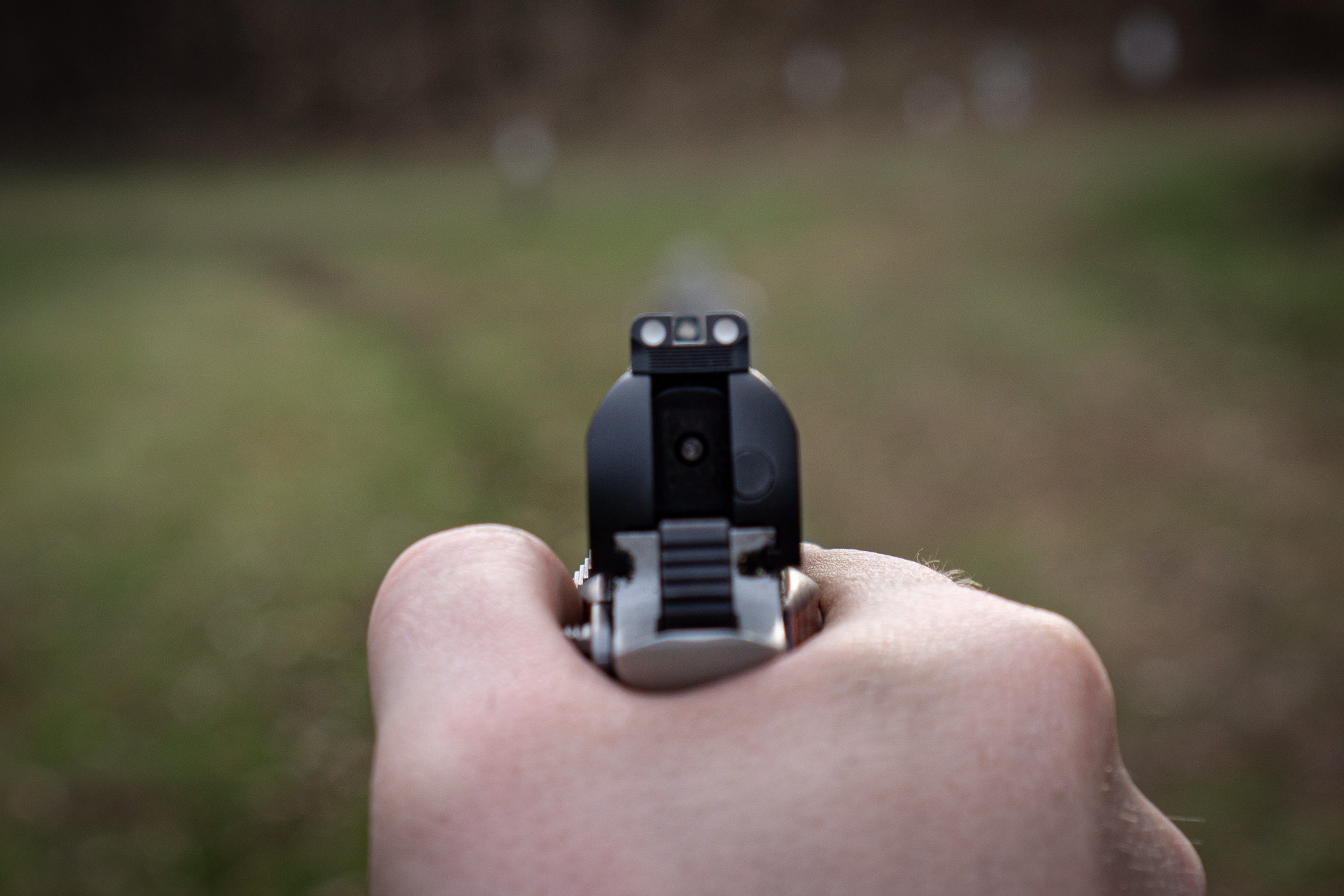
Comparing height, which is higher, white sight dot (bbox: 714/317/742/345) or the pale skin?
white sight dot (bbox: 714/317/742/345)

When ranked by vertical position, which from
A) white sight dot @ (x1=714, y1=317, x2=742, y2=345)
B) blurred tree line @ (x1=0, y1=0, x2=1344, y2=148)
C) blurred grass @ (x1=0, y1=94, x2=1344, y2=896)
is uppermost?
blurred tree line @ (x1=0, y1=0, x2=1344, y2=148)

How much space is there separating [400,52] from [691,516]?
34.7 meters

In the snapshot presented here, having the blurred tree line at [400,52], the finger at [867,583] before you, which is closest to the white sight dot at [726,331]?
the finger at [867,583]

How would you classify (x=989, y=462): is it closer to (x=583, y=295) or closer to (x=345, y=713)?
(x=345, y=713)

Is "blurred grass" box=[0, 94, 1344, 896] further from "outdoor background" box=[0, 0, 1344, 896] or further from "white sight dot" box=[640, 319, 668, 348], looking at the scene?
"white sight dot" box=[640, 319, 668, 348]

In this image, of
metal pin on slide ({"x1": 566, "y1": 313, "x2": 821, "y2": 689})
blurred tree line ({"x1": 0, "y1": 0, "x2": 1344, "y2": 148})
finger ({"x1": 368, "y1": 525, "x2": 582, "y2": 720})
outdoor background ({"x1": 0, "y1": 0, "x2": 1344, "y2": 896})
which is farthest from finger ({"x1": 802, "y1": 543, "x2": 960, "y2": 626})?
blurred tree line ({"x1": 0, "y1": 0, "x2": 1344, "y2": 148})

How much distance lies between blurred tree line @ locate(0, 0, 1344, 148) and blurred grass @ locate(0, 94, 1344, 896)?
1267cm

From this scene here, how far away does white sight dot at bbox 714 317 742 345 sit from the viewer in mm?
1018

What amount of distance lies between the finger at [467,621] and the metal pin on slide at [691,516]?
0.04m

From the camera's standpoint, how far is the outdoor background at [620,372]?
461 cm

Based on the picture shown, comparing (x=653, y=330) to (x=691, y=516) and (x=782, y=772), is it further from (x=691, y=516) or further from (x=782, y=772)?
(x=782, y=772)

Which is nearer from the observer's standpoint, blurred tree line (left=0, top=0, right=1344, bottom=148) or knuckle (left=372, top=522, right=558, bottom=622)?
knuckle (left=372, top=522, right=558, bottom=622)

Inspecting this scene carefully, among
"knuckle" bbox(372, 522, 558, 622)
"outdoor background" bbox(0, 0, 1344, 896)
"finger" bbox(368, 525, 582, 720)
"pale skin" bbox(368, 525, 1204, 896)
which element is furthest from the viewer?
"outdoor background" bbox(0, 0, 1344, 896)

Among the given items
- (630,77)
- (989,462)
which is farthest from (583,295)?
(630,77)
